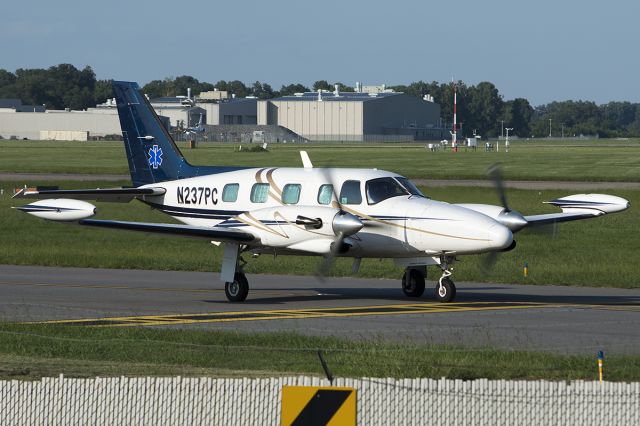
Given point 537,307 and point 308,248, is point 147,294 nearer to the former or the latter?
point 308,248

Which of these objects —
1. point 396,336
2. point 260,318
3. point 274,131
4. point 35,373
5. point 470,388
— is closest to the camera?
point 470,388

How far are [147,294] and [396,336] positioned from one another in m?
7.98

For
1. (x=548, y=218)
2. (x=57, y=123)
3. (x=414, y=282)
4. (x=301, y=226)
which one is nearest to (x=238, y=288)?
(x=301, y=226)

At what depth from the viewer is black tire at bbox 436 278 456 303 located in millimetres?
22672

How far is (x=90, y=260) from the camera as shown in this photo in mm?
31031

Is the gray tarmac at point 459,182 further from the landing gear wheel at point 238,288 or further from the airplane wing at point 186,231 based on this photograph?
the airplane wing at point 186,231

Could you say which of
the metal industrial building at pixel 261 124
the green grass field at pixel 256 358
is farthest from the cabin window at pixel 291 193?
the metal industrial building at pixel 261 124

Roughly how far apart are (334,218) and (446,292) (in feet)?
9.89

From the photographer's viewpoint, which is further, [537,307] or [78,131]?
[78,131]

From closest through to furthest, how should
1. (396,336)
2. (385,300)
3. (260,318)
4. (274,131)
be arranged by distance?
(396,336) < (260,318) < (385,300) < (274,131)

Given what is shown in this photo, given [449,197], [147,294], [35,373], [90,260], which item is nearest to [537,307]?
[147,294]

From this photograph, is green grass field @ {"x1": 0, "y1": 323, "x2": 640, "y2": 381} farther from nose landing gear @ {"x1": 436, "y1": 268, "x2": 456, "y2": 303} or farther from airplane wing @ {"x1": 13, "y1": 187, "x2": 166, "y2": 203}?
airplane wing @ {"x1": 13, "y1": 187, "x2": 166, "y2": 203}

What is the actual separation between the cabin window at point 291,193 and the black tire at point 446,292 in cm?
348

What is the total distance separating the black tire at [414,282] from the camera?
2381 centimetres
